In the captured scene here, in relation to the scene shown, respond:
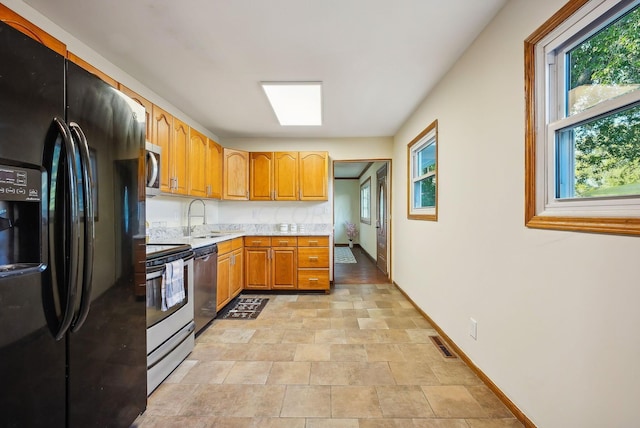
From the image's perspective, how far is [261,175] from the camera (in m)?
4.22

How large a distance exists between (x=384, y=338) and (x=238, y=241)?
222 centimetres

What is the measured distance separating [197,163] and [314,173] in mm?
1690

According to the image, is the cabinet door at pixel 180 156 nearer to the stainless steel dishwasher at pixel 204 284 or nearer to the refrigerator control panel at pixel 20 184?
the stainless steel dishwasher at pixel 204 284

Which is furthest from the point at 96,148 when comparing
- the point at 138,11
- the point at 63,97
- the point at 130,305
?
the point at 138,11

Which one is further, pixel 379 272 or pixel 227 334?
pixel 379 272

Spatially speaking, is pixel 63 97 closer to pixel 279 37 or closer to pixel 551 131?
pixel 279 37

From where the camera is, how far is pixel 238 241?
3664mm

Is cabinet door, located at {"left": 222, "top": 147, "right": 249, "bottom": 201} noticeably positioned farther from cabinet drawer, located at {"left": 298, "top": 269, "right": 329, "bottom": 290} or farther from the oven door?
the oven door

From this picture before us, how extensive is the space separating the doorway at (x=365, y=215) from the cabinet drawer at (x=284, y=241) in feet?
4.07

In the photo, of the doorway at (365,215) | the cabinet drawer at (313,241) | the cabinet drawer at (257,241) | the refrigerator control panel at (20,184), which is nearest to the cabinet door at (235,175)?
the cabinet drawer at (257,241)

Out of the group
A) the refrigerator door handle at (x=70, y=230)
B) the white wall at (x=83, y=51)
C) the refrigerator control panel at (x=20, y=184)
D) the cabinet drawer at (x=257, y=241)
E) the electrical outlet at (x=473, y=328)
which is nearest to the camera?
the refrigerator control panel at (x=20, y=184)

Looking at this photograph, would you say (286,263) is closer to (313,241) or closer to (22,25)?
(313,241)

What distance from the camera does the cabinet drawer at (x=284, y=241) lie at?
3875 mm

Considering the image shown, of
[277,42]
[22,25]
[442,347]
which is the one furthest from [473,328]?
[22,25]
